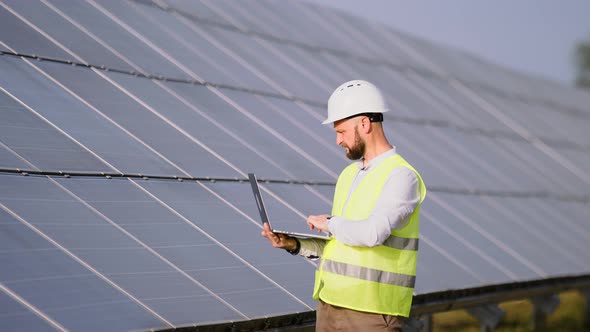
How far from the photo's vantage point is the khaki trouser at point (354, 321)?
6.73m

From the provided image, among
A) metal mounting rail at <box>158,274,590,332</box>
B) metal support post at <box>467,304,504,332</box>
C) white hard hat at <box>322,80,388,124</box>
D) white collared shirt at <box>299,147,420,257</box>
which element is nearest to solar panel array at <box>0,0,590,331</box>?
metal mounting rail at <box>158,274,590,332</box>

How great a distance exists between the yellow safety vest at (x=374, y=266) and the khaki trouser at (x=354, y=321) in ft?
0.17

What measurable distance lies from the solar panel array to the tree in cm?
8359

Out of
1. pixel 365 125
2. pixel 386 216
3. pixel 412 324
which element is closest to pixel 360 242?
pixel 386 216

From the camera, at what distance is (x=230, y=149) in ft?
37.4

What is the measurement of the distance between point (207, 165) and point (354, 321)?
4213mm

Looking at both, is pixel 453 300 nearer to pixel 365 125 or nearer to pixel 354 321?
pixel 354 321

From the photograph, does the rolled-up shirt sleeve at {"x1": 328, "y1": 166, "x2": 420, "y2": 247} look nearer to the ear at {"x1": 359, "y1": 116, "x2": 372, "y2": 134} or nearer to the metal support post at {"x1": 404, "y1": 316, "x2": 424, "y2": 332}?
the ear at {"x1": 359, "y1": 116, "x2": 372, "y2": 134}

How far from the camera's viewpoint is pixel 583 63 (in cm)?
10269

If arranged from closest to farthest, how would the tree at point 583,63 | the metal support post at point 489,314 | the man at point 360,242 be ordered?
the man at point 360,242 < the metal support post at point 489,314 < the tree at point 583,63

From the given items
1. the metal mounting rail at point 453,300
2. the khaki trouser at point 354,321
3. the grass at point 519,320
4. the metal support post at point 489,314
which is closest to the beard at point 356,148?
the khaki trouser at point 354,321

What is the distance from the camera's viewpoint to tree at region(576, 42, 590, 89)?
3965 inches

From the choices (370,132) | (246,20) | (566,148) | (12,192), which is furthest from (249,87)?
(566,148)

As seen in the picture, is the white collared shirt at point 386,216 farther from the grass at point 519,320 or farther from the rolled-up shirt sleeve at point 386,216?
the grass at point 519,320
